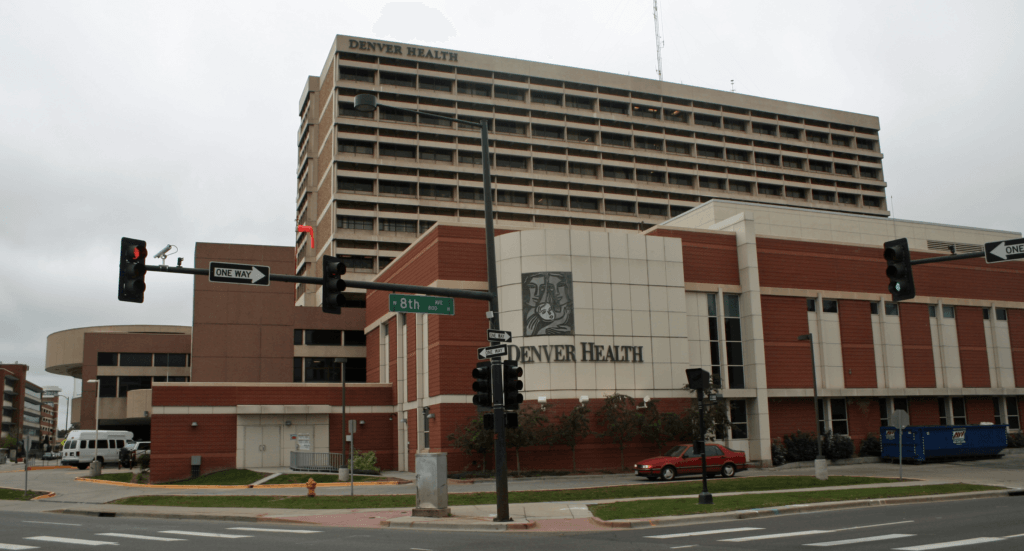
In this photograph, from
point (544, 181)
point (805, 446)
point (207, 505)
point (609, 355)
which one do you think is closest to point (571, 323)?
point (609, 355)

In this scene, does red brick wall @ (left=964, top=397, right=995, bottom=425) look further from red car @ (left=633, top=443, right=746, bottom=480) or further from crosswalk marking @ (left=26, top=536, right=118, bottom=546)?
crosswalk marking @ (left=26, top=536, right=118, bottom=546)

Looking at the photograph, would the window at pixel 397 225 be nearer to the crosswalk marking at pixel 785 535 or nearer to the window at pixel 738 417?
the window at pixel 738 417

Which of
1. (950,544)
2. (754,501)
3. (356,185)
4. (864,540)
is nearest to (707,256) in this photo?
(754,501)

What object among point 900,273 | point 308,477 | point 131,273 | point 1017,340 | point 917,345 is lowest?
point 308,477

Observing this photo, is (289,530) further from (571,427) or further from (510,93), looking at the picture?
(510,93)

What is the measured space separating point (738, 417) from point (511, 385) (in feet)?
88.1

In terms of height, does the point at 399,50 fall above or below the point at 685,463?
above

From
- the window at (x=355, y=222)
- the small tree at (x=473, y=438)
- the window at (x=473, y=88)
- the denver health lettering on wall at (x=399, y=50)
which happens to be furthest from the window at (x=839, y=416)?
the denver health lettering on wall at (x=399, y=50)

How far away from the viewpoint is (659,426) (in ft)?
127

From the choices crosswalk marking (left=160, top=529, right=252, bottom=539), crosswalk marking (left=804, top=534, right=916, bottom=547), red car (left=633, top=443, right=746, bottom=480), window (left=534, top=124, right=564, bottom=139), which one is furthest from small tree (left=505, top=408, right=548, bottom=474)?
window (left=534, top=124, right=564, bottom=139)

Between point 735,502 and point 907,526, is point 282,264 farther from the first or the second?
point 907,526

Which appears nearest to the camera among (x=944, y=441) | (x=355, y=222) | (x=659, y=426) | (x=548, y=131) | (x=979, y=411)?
(x=659, y=426)

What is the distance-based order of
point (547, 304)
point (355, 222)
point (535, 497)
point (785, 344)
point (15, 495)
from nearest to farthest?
point (535, 497), point (15, 495), point (547, 304), point (785, 344), point (355, 222)

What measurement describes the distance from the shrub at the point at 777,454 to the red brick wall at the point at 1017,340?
63.4 ft
